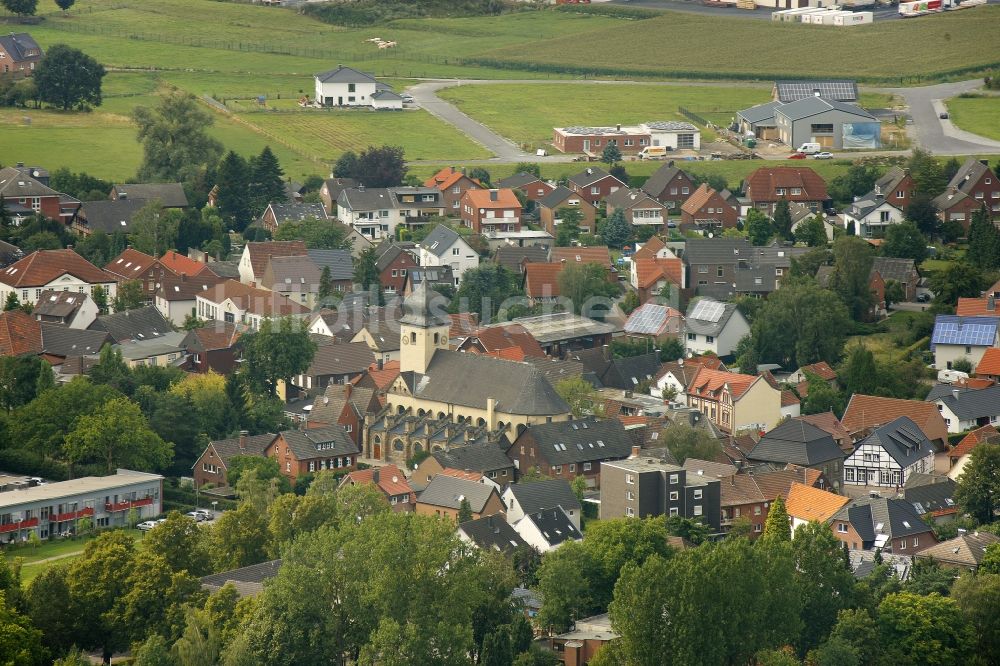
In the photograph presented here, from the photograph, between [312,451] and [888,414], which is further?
[888,414]

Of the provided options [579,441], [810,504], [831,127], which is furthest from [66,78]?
[810,504]

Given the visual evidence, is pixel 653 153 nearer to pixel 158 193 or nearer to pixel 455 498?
pixel 158 193

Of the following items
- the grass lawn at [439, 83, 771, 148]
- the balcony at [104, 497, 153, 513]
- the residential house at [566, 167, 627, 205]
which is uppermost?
the residential house at [566, 167, 627, 205]

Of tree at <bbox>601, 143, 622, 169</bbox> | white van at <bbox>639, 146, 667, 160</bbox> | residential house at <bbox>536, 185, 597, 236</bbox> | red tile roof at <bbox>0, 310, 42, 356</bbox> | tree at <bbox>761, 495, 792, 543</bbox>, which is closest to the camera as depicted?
tree at <bbox>761, 495, 792, 543</bbox>

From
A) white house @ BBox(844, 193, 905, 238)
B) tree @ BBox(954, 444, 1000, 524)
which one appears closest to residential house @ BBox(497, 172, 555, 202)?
white house @ BBox(844, 193, 905, 238)

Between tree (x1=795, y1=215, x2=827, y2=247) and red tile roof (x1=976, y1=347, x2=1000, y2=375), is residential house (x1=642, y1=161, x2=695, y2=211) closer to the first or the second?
tree (x1=795, y1=215, x2=827, y2=247)

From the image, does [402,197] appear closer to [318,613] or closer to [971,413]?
[971,413]
